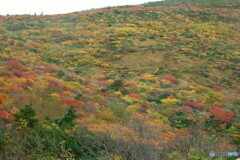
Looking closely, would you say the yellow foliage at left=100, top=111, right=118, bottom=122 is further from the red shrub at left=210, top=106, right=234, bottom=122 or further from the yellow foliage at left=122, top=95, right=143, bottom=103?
the red shrub at left=210, top=106, right=234, bottom=122

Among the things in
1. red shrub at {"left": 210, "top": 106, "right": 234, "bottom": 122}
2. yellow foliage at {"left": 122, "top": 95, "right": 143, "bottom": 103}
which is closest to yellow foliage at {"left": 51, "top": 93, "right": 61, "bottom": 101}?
yellow foliage at {"left": 122, "top": 95, "right": 143, "bottom": 103}

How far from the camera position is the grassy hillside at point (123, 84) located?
7012 mm

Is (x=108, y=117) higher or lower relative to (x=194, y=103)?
higher

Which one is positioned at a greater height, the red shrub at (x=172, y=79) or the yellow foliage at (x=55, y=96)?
the yellow foliage at (x=55, y=96)

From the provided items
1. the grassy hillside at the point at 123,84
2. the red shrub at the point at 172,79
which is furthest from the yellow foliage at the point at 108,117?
the red shrub at the point at 172,79

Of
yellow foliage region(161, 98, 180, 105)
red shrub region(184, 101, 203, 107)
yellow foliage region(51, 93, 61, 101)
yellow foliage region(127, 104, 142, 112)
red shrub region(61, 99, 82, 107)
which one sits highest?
yellow foliage region(51, 93, 61, 101)

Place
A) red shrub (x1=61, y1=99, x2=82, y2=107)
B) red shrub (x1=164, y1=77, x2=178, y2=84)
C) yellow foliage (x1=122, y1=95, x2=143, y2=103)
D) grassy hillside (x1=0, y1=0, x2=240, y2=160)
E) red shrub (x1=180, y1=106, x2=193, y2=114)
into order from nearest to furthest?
1. grassy hillside (x1=0, y1=0, x2=240, y2=160)
2. red shrub (x1=61, y1=99, x2=82, y2=107)
3. red shrub (x1=180, y1=106, x2=193, y2=114)
4. yellow foliage (x1=122, y1=95, x2=143, y2=103)
5. red shrub (x1=164, y1=77, x2=178, y2=84)

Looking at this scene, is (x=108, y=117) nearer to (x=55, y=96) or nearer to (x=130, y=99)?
(x=55, y=96)

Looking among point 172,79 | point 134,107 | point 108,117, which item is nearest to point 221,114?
point 134,107

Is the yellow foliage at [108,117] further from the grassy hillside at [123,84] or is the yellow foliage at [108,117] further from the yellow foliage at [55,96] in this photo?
the yellow foliage at [55,96]

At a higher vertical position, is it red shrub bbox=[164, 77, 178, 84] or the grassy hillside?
the grassy hillside

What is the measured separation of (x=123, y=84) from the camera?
825 inches

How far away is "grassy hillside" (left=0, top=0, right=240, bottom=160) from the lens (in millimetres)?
7012

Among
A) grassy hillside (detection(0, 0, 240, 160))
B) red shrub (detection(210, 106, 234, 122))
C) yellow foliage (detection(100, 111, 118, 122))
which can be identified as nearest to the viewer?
grassy hillside (detection(0, 0, 240, 160))
